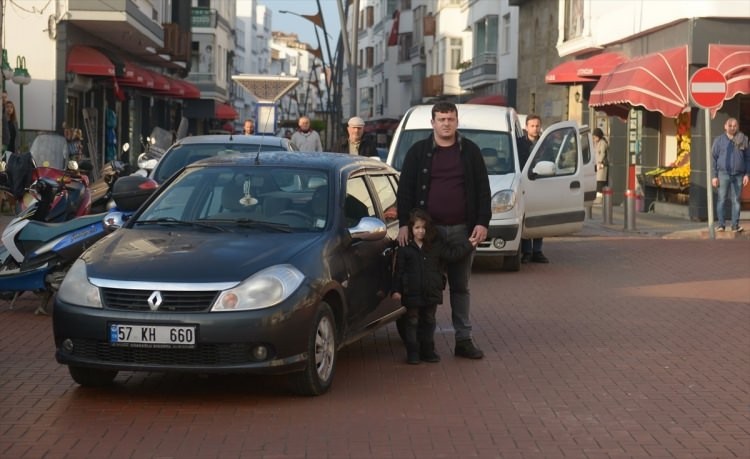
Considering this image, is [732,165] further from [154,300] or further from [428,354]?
[154,300]

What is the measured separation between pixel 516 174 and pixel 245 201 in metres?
7.84

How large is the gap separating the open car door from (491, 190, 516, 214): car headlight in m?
0.79

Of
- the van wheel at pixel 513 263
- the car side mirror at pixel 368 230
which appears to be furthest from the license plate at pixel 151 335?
the van wheel at pixel 513 263

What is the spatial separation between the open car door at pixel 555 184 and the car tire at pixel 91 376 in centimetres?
905

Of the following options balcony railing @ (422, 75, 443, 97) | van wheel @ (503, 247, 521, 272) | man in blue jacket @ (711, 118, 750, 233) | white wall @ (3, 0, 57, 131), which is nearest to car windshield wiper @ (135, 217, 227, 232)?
van wheel @ (503, 247, 521, 272)

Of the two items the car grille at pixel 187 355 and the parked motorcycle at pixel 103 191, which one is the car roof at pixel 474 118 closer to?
the parked motorcycle at pixel 103 191

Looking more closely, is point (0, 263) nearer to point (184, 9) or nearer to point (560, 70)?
point (560, 70)

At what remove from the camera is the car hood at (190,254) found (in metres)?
7.79

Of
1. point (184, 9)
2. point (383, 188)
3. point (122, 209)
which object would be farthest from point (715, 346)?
point (184, 9)

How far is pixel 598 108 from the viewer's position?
100 ft

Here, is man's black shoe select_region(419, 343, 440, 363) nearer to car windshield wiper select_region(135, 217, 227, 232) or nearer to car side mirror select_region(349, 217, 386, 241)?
car side mirror select_region(349, 217, 386, 241)

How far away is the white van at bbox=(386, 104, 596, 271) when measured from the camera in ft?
52.0

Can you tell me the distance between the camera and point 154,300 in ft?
25.2

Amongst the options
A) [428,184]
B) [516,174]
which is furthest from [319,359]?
[516,174]
